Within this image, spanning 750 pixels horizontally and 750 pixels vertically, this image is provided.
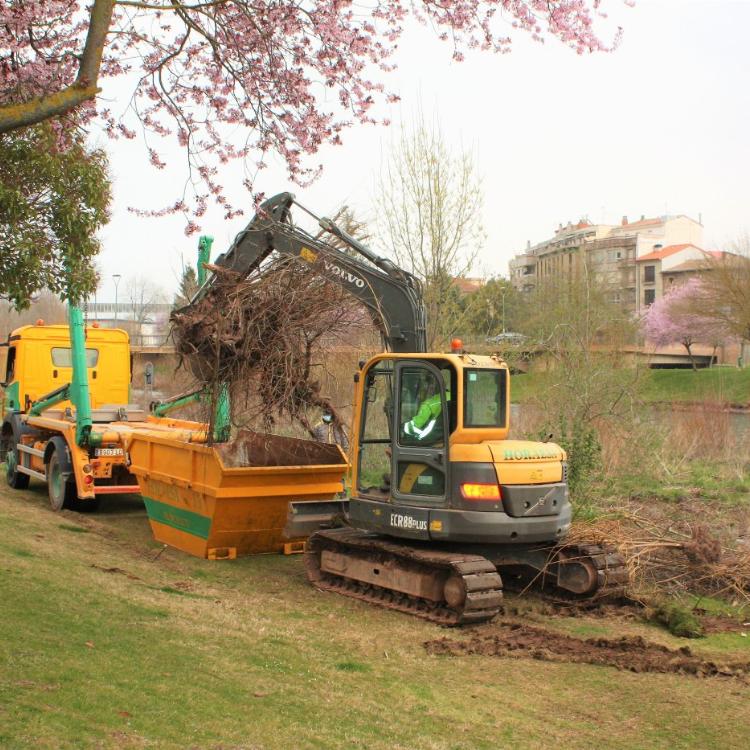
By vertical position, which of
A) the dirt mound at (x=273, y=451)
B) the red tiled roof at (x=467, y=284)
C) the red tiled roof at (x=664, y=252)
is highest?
the red tiled roof at (x=664, y=252)

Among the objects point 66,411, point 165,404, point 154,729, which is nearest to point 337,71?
point 154,729

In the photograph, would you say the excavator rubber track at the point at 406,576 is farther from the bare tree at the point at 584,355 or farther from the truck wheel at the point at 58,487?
the bare tree at the point at 584,355

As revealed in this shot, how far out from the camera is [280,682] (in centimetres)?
675

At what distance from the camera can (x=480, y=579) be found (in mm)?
8820

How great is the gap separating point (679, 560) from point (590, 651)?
3091 mm

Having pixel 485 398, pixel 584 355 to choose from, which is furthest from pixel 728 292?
pixel 485 398

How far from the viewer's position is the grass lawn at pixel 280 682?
557 cm

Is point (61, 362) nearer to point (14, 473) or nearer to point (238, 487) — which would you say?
point (14, 473)

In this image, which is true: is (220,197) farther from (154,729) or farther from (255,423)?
(154,729)

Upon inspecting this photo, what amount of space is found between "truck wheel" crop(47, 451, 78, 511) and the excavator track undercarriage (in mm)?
5250

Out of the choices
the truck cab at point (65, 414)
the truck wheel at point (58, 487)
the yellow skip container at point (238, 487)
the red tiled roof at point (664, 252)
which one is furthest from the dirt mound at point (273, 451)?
the red tiled roof at point (664, 252)

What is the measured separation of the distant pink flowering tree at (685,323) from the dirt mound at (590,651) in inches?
1461

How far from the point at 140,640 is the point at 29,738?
7.94 feet

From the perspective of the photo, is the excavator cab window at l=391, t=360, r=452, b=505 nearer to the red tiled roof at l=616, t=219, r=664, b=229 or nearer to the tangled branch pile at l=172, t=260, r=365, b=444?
the tangled branch pile at l=172, t=260, r=365, b=444
